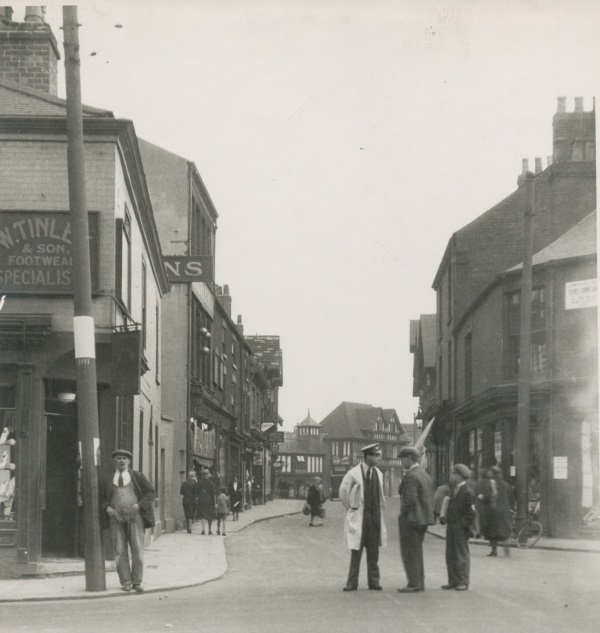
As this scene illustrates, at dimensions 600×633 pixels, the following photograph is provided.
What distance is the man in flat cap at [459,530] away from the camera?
12.1 meters

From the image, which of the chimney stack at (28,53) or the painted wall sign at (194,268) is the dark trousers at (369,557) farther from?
the painted wall sign at (194,268)

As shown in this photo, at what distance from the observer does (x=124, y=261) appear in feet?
55.4

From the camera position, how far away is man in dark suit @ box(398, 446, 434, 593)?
38.7ft

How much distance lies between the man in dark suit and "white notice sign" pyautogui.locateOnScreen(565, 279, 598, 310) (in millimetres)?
6712

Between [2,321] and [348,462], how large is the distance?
9428 cm

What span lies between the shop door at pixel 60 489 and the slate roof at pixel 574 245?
13.0m

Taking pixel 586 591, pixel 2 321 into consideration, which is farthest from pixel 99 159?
pixel 586 591

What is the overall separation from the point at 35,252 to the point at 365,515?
608 centimetres

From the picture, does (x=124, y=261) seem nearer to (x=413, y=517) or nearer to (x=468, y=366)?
(x=413, y=517)

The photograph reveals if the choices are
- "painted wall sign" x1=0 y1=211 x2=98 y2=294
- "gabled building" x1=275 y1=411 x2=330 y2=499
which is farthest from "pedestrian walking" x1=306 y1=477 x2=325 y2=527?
"gabled building" x1=275 y1=411 x2=330 y2=499

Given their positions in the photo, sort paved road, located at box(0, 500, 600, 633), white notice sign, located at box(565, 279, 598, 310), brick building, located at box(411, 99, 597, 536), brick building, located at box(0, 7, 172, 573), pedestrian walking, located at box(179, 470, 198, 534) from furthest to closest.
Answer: pedestrian walking, located at box(179, 470, 198, 534)
brick building, located at box(411, 99, 597, 536)
white notice sign, located at box(565, 279, 598, 310)
brick building, located at box(0, 7, 172, 573)
paved road, located at box(0, 500, 600, 633)

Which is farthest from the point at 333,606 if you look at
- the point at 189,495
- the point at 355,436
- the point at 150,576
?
the point at 355,436

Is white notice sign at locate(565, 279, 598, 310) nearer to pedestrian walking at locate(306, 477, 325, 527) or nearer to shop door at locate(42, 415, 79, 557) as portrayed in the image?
shop door at locate(42, 415, 79, 557)

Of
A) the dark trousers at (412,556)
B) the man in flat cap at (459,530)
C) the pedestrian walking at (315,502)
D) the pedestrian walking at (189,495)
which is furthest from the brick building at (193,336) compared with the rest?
the dark trousers at (412,556)
